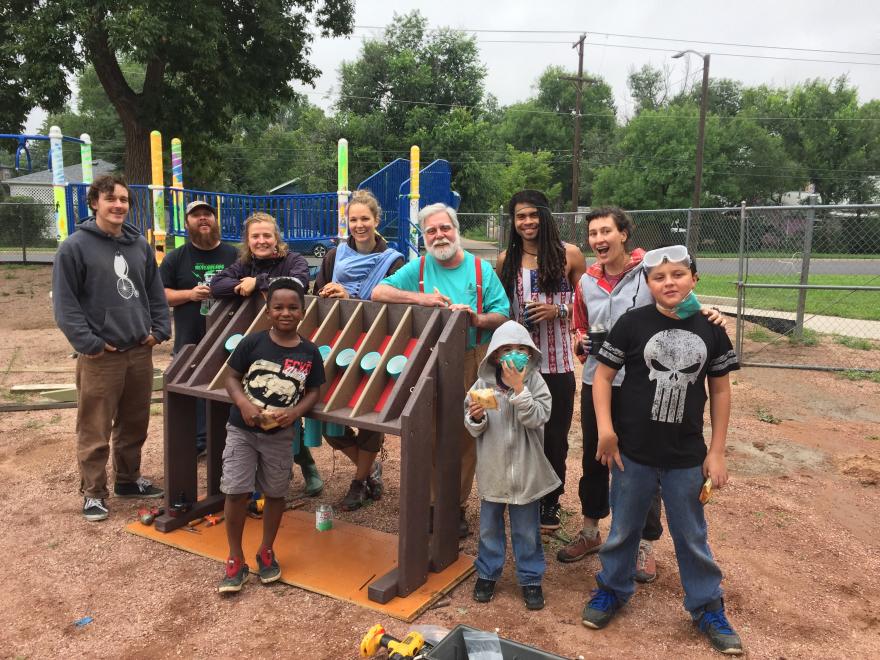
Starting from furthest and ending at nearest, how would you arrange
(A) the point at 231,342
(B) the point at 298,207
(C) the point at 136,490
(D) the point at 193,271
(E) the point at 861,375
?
(B) the point at 298,207
(E) the point at 861,375
(D) the point at 193,271
(C) the point at 136,490
(A) the point at 231,342

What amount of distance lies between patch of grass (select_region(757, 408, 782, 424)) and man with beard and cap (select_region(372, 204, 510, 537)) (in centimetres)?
396

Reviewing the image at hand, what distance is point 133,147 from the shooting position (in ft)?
54.0

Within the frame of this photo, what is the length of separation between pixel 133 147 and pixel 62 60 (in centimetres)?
234

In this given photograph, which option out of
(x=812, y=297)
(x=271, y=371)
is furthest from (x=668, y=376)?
(x=812, y=297)

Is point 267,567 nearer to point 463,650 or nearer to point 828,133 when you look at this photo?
point 463,650

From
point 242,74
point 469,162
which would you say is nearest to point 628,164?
Result: point 469,162

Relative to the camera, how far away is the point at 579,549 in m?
3.72

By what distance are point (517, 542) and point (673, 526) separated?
0.76 meters

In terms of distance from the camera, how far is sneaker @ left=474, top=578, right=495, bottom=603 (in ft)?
10.7

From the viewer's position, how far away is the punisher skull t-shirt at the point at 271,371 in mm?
3338

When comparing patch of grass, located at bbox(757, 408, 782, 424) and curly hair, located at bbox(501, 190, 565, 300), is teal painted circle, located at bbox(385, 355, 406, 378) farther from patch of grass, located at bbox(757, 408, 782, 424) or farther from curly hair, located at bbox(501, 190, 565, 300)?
patch of grass, located at bbox(757, 408, 782, 424)

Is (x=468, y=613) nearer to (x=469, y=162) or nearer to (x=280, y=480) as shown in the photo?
(x=280, y=480)

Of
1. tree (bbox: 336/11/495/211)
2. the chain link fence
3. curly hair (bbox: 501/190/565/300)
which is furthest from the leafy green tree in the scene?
curly hair (bbox: 501/190/565/300)

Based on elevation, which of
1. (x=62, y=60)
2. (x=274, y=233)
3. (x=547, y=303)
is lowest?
(x=547, y=303)
